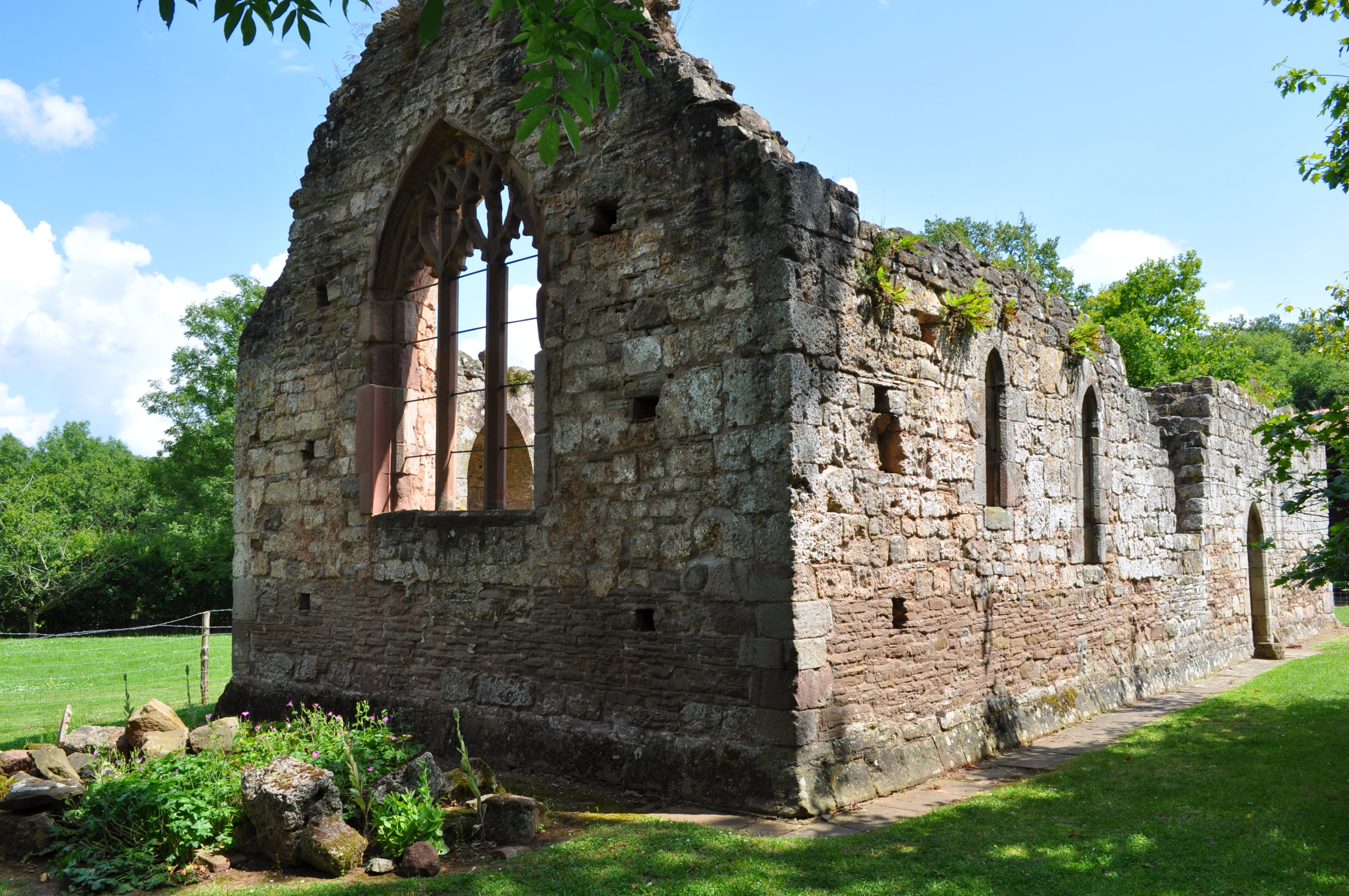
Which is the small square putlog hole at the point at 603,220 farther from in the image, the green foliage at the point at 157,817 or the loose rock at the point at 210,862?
the loose rock at the point at 210,862

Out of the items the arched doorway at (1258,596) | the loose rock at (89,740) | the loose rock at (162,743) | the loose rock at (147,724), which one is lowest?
the loose rock at (89,740)

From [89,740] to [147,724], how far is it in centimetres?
66

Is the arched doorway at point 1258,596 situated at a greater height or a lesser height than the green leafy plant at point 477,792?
greater

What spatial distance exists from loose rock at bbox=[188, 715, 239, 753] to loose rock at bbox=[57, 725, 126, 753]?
64 cm

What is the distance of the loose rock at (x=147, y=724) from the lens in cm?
746

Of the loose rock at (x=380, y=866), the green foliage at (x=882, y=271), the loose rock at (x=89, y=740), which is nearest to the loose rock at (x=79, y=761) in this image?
the loose rock at (x=89, y=740)

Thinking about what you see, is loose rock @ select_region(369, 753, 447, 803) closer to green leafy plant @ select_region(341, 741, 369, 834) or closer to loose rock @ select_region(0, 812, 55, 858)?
green leafy plant @ select_region(341, 741, 369, 834)

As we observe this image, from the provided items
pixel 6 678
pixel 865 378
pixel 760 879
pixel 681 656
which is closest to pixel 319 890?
pixel 760 879

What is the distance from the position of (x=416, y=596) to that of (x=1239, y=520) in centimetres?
1236

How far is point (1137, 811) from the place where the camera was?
A: 21.6ft

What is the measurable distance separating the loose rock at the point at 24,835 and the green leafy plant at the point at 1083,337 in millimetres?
9547

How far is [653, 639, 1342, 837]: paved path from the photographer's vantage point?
605cm

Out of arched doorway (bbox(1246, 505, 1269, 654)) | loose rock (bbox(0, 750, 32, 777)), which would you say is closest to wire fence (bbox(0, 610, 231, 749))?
loose rock (bbox(0, 750, 32, 777))

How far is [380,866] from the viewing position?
547 centimetres
